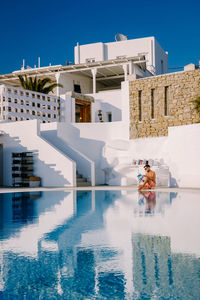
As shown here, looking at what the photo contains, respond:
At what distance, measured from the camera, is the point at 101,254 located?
5.46 metres

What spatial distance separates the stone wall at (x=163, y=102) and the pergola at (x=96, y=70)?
4953 mm

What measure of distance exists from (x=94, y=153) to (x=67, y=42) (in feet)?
59.6

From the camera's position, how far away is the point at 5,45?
37.0 m

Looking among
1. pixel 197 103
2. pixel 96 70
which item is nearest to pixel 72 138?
pixel 197 103

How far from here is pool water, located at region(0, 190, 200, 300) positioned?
398cm

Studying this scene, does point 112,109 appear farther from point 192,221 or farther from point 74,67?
point 192,221

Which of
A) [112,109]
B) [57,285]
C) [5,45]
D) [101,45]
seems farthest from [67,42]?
[57,285]

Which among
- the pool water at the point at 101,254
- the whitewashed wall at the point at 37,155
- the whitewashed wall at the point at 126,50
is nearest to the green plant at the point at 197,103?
the whitewashed wall at the point at 37,155

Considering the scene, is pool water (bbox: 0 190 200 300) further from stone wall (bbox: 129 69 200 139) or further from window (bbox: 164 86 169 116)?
window (bbox: 164 86 169 116)

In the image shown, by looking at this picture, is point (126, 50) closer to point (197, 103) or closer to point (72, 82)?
point (72, 82)

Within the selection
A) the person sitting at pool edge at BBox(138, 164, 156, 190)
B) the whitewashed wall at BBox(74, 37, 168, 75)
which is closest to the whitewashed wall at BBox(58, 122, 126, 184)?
the person sitting at pool edge at BBox(138, 164, 156, 190)

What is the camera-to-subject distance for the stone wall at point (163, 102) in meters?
19.7

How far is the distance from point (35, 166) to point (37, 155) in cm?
64

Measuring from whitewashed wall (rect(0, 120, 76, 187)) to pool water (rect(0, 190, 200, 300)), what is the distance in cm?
921
